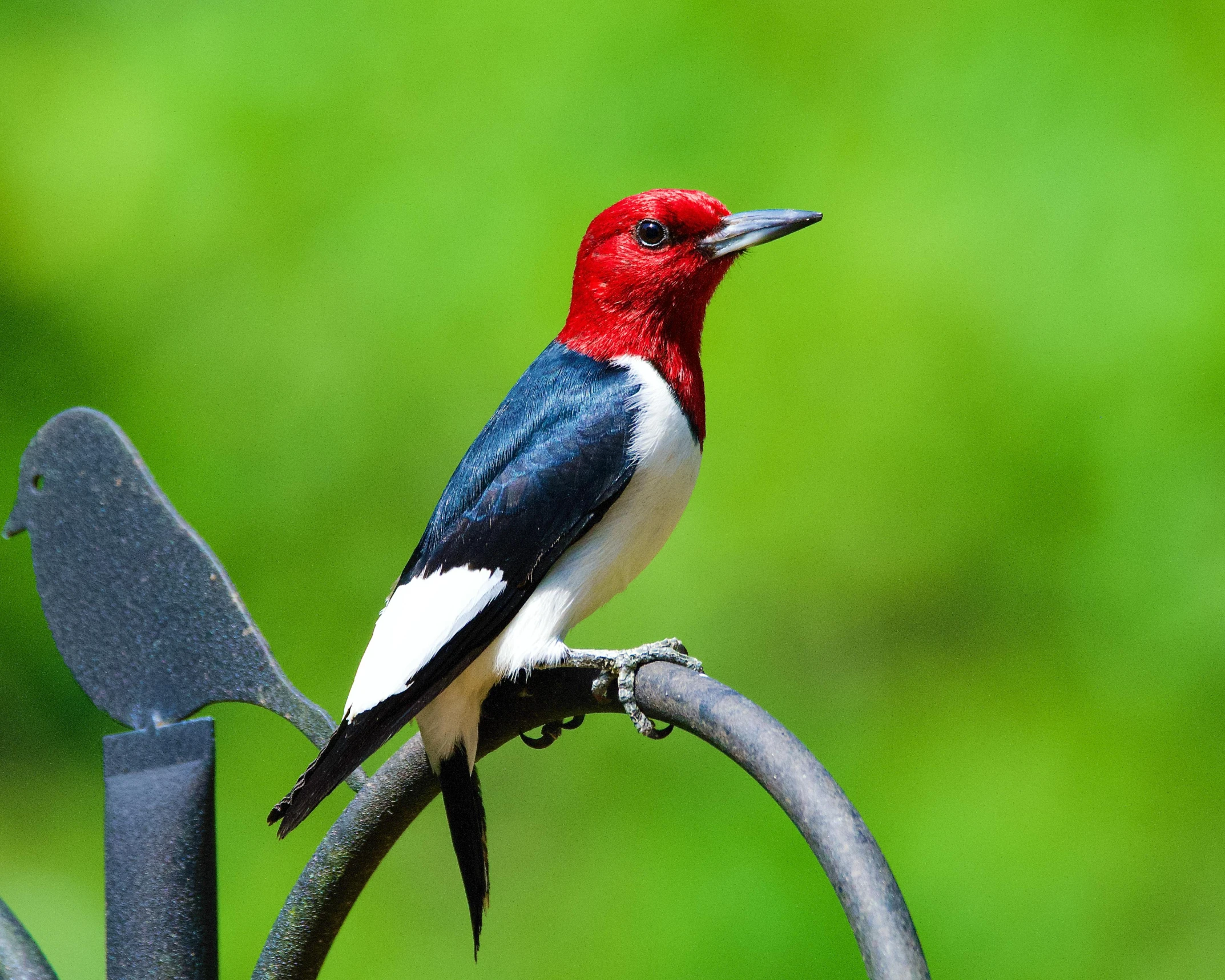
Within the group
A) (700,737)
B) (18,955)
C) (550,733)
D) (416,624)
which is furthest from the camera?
(550,733)

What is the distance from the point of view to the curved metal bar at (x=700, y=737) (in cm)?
101

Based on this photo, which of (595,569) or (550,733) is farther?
(550,733)

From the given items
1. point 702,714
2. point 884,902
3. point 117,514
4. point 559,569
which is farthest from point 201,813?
point 884,902

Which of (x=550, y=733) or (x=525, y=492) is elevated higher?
(x=525, y=492)

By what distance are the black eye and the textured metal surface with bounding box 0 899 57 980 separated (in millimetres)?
992

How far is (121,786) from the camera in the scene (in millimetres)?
1467

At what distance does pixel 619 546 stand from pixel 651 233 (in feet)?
1.38

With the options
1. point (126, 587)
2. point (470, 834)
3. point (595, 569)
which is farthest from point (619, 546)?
point (126, 587)

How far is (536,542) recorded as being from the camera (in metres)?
1.57

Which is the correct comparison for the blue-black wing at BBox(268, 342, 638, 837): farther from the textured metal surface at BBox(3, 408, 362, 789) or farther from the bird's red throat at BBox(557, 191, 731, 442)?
the textured metal surface at BBox(3, 408, 362, 789)

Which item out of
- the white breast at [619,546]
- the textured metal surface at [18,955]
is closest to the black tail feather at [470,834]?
the white breast at [619,546]

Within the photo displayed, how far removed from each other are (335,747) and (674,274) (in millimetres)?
717

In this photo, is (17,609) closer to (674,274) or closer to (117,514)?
(117,514)

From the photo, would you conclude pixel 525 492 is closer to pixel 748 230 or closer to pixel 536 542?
pixel 536 542
